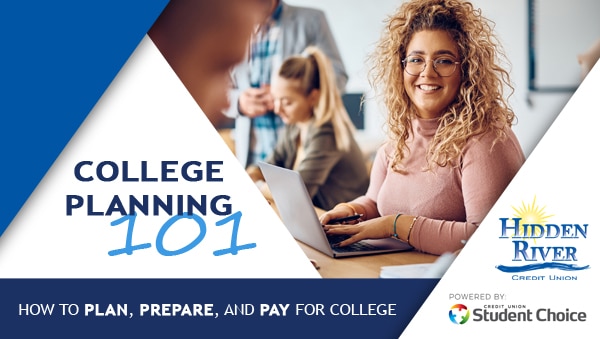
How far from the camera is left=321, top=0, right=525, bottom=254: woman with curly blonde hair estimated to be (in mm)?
2119

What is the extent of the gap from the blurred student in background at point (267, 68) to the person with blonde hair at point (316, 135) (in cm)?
2

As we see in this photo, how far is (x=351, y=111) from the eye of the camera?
221 cm

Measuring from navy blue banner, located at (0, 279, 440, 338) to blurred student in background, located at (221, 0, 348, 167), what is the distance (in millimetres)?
427

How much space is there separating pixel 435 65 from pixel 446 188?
372mm

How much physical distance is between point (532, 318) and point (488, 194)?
44 centimetres

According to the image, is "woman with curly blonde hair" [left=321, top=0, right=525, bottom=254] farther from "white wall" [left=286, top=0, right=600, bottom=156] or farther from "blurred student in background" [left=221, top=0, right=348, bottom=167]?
"blurred student in background" [left=221, top=0, right=348, bottom=167]

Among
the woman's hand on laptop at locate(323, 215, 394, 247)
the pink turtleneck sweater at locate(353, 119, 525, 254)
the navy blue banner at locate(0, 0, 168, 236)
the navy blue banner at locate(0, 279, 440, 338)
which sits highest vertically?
the navy blue banner at locate(0, 0, 168, 236)

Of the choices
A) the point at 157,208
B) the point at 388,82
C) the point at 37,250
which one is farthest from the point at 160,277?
the point at 388,82

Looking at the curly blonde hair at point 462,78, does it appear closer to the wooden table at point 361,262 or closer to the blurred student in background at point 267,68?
the blurred student in background at point 267,68

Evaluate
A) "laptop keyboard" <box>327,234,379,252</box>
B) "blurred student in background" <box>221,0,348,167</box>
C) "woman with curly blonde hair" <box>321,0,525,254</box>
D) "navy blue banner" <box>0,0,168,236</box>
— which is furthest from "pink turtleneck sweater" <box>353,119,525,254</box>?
"navy blue banner" <box>0,0,168,236</box>

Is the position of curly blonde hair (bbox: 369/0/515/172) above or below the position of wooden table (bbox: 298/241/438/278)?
above

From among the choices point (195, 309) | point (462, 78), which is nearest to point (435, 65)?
point (462, 78)

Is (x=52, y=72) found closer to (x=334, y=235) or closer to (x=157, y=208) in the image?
(x=157, y=208)

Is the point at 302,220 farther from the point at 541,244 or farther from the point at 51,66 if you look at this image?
the point at 51,66
